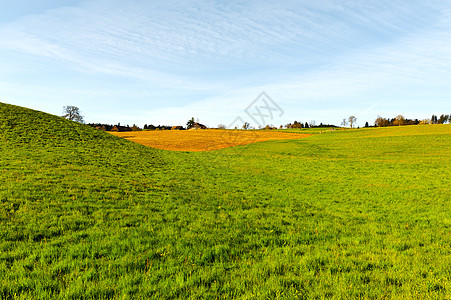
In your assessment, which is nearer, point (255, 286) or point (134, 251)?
point (255, 286)

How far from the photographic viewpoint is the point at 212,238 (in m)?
9.08

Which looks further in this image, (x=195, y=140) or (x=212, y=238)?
(x=195, y=140)

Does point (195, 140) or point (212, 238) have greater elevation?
point (195, 140)

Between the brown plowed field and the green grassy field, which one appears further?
the brown plowed field

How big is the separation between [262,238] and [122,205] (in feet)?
27.4

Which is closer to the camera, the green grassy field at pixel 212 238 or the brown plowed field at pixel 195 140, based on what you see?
the green grassy field at pixel 212 238

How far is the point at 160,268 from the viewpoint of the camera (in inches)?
263

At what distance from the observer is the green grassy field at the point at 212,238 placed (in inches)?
233

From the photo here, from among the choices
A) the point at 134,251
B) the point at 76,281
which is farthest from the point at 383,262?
the point at 76,281

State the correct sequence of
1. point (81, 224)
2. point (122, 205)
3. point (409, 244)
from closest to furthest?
point (409, 244) → point (81, 224) → point (122, 205)

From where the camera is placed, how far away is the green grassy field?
5.91m

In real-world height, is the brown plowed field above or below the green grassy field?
above

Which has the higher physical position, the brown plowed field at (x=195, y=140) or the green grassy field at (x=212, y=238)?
the brown plowed field at (x=195, y=140)

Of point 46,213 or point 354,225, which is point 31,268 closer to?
point 46,213
